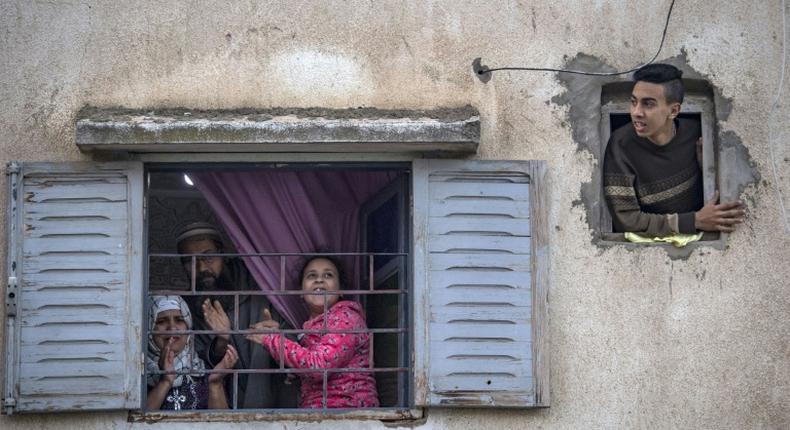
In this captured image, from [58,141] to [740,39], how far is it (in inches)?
129

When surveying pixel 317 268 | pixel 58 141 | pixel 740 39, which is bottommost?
pixel 317 268

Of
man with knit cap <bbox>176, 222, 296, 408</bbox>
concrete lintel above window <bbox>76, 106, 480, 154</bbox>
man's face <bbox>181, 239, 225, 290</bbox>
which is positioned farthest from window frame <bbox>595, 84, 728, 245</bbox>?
man's face <bbox>181, 239, 225, 290</bbox>

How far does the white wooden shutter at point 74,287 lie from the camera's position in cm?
727

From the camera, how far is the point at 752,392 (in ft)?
24.3

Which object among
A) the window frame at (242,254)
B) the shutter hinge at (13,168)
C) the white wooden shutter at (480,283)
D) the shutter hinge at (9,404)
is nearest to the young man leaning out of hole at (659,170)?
the white wooden shutter at (480,283)

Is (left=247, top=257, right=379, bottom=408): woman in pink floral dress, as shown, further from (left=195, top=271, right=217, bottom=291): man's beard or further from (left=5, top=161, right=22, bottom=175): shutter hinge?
(left=5, top=161, right=22, bottom=175): shutter hinge

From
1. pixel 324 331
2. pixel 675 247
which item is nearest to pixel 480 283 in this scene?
pixel 324 331

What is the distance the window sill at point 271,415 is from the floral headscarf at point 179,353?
0.27 meters

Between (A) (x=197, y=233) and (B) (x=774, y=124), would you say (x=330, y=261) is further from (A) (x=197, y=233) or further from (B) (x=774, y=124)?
(B) (x=774, y=124)

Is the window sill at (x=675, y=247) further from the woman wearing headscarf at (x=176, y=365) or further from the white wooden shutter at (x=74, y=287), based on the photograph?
the white wooden shutter at (x=74, y=287)

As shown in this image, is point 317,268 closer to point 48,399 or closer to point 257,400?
point 257,400

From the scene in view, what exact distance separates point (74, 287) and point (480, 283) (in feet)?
6.10

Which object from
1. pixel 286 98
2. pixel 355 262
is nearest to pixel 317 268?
pixel 355 262

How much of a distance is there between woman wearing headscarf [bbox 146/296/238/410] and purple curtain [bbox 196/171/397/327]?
0.46 meters
